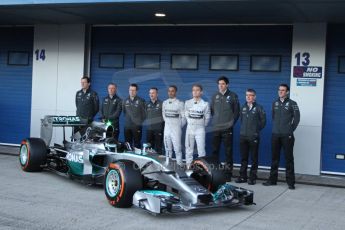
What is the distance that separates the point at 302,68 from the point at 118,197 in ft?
18.7

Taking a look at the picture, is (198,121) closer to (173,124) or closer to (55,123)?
(173,124)

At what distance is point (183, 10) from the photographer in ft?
37.0

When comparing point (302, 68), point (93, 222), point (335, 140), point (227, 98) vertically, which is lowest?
point (93, 222)

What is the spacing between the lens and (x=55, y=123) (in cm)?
1087

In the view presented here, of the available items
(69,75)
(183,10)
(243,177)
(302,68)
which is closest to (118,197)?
(243,177)

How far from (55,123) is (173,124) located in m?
2.48

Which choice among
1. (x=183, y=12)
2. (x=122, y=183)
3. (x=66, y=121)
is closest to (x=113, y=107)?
(x=66, y=121)

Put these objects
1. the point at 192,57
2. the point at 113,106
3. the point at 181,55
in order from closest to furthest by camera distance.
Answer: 1. the point at 113,106
2. the point at 192,57
3. the point at 181,55

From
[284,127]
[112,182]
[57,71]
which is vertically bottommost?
[112,182]

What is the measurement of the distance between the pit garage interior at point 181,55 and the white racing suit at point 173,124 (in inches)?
40.0

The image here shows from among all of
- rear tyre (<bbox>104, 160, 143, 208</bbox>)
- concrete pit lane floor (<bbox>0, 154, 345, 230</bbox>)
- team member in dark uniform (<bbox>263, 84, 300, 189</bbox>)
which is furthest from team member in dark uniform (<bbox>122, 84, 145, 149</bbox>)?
rear tyre (<bbox>104, 160, 143, 208</bbox>)

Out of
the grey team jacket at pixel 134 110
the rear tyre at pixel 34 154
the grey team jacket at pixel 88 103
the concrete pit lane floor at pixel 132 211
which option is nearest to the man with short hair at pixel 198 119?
the grey team jacket at pixel 134 110

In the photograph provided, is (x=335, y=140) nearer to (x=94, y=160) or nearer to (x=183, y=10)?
(x=183, y=10)

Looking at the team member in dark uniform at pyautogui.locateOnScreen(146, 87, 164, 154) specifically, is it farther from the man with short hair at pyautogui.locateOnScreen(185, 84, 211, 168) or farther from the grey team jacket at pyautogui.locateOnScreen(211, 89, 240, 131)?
the grey team jacket at pyautogui.locateOnScreen(211, 89, 240, 131)
